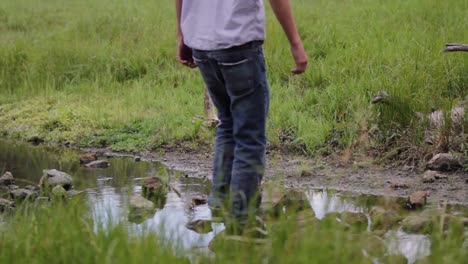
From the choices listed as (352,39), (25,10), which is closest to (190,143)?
(352,39)

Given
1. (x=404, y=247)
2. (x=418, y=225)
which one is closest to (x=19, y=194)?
(x=418, y=225)

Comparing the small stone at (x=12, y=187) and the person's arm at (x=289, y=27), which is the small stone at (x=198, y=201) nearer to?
the small stone at (x=12, y=187)

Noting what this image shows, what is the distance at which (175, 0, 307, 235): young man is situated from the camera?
4328mm

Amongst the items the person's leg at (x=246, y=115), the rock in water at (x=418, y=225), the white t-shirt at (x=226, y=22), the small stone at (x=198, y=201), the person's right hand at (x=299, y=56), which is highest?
the white t-shirt at (x=226, y=22)

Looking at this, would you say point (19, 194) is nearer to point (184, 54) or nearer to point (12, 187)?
point (12, 187)

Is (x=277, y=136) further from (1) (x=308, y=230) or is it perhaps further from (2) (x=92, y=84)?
(1) (x=308, y=230)

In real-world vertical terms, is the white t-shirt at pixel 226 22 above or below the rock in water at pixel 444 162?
above

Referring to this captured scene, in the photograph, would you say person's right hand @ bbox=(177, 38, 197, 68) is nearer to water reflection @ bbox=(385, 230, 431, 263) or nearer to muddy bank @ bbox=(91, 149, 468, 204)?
muddy bank @ bbox=(91, 149, 468, 204)

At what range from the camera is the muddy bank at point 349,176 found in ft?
20.2

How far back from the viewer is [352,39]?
10.2 m

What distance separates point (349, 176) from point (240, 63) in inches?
99.3

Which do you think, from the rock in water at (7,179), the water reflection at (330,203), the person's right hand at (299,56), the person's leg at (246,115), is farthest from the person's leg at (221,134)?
the rock in water at (7,179)

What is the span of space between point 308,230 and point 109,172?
4126mm

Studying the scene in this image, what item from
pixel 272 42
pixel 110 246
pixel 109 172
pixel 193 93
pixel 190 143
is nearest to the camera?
pixel 110 246
